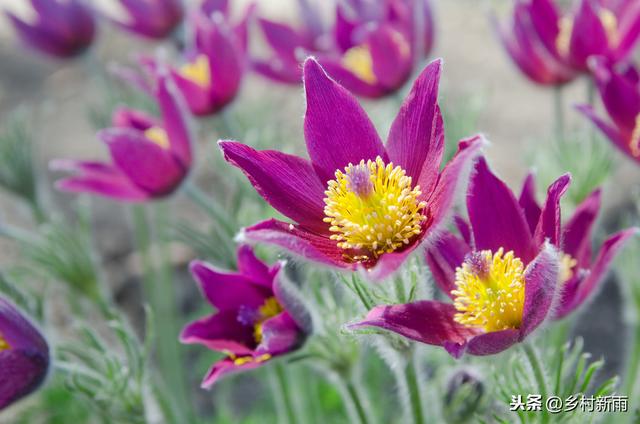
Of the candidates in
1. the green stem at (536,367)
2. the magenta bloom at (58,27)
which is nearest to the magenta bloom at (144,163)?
the magenta bloom at (58,27)

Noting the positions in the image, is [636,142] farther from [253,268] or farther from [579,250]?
[253,268]

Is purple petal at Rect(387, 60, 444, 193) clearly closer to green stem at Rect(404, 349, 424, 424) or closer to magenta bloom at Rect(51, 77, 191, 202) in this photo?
green stem at Rect(404, 349, 424, 424)

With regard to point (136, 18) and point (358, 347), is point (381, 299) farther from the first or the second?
point (136, 18)

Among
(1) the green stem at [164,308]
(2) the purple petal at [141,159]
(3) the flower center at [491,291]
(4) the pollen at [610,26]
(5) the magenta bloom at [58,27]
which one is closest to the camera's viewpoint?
(3) the flower center at [491,291]

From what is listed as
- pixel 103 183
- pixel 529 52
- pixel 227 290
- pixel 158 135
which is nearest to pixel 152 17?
pixel 158 135

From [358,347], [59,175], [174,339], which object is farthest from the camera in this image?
[59,175]

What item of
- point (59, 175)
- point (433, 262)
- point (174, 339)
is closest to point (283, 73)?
point (174, 339)

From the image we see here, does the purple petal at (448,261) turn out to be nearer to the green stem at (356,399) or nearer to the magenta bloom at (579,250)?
the magenta bloom at (579,250)
